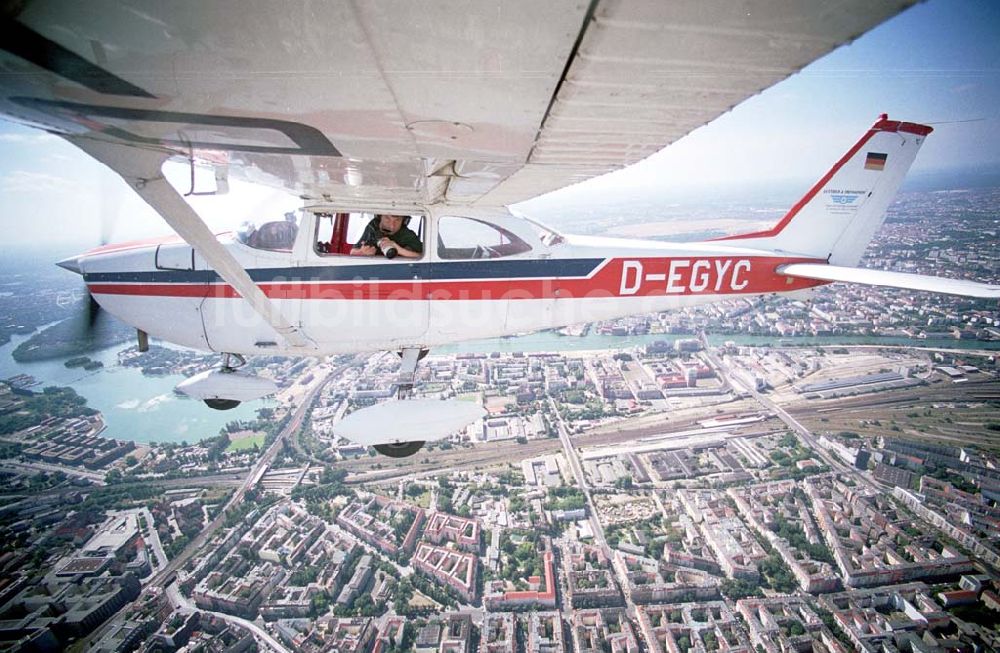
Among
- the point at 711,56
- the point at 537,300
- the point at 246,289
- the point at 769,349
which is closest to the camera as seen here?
the point at 711,56

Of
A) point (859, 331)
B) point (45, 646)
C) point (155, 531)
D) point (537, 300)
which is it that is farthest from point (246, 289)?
point (859, 331)

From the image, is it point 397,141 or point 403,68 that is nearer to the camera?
point 403,68

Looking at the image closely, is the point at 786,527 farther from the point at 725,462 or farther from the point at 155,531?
the point at 155,531

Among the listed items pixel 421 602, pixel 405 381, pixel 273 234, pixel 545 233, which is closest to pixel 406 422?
pixel 405 381

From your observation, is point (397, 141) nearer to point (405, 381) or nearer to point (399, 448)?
point (405, 381)

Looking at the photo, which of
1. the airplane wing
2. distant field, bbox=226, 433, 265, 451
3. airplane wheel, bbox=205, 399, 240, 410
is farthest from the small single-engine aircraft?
distant field, bbox=226, 433, 265, 451

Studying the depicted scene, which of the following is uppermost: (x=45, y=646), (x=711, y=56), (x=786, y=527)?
(x=711, y=56)

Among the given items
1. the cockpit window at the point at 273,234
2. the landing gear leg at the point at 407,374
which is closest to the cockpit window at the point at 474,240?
the landing gear leg at the point at 407,374

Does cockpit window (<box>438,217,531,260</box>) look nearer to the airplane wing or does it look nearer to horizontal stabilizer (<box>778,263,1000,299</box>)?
the airplane wing
